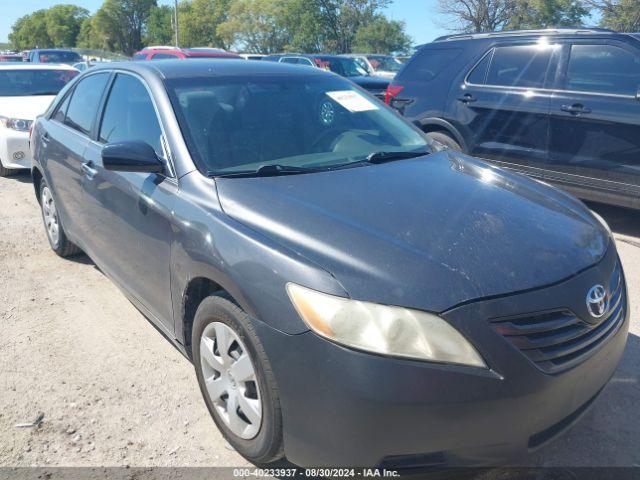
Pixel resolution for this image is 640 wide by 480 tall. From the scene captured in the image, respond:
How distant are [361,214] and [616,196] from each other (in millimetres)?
3659

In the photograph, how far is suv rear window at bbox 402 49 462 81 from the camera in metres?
6.67

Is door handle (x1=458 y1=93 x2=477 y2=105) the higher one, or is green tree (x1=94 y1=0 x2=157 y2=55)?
green tree (x1=94 y1=0 x2=157 y2=55)

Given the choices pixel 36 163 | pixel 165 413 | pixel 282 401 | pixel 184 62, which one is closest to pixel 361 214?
pixel 282 401

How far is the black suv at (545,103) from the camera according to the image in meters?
5.19

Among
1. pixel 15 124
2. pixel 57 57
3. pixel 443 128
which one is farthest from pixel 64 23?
pixel 443 128

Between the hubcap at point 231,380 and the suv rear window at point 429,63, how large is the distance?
5067 millimetres

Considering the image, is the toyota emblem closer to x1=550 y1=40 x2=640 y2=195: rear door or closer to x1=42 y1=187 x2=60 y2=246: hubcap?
x1=550 y1=40 x2=640 y2=195: rear door

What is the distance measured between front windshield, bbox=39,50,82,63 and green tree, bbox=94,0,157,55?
2686 inches

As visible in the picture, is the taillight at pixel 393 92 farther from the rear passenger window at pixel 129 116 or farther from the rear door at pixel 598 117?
the rear passenger window at pixel 129 116

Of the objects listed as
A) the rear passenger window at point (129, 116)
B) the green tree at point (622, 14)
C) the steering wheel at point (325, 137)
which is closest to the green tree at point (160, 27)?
the green tree at point (622, 14)

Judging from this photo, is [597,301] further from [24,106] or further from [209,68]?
[24,106]

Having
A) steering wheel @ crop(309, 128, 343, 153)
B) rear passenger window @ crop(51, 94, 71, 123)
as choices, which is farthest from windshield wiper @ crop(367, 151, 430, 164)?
rear passenger window @ crop(51, 94, 71, 123)

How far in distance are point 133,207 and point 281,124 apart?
0.91m

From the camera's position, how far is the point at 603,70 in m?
5.43
